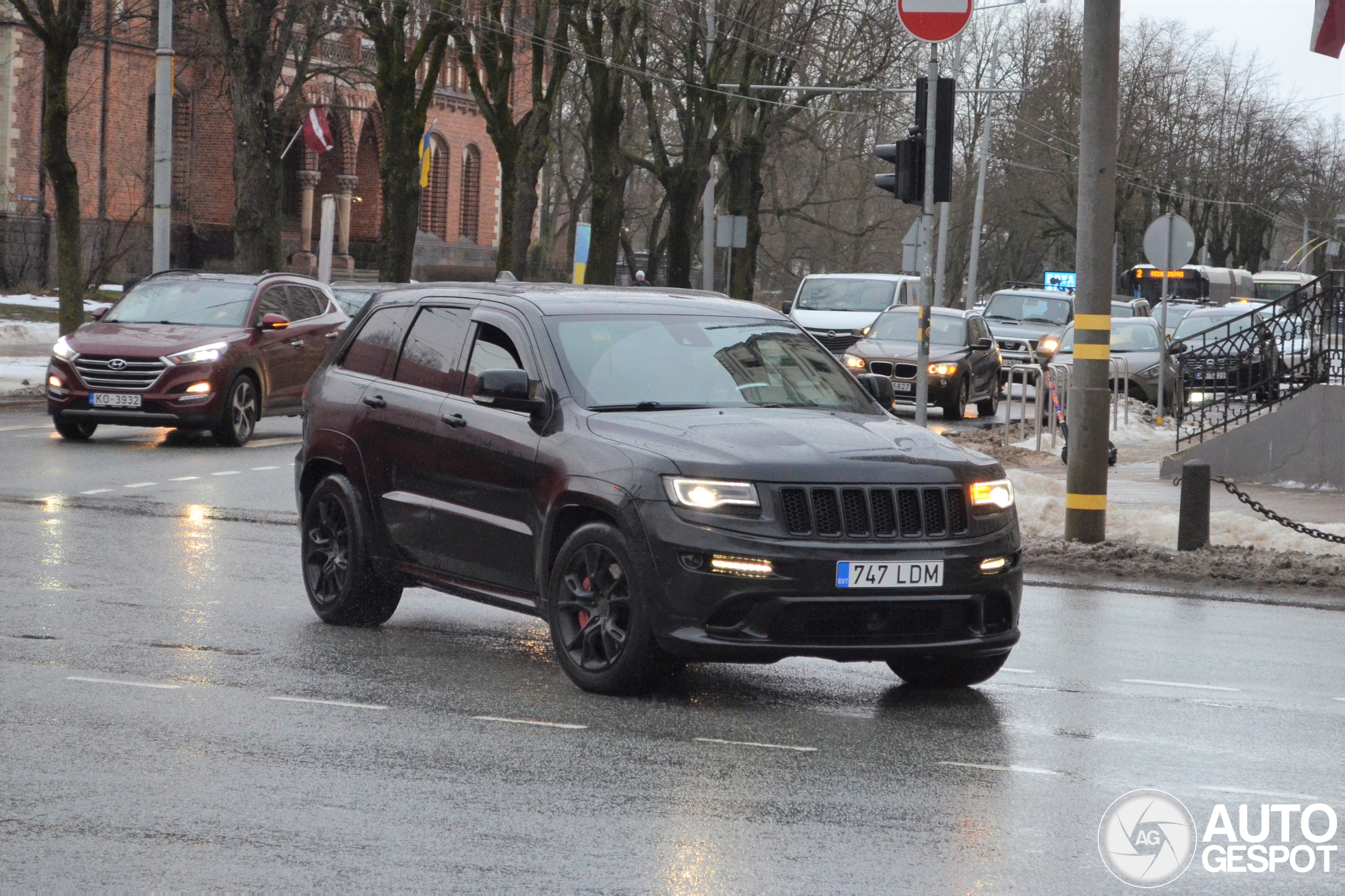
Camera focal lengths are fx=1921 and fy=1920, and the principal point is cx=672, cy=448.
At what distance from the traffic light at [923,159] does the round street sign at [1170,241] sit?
990 centimetres

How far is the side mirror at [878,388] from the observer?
29.4 ft

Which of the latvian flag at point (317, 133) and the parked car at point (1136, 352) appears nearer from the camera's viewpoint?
the parked car at point (1136, 352)

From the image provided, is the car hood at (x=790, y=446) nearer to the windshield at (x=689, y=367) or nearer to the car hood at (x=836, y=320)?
the windshield at (x=689, y=367)

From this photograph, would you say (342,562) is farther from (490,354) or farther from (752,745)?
(752,745)

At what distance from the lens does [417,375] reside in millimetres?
9062

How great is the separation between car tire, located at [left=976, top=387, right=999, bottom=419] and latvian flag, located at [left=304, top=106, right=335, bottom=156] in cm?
2008

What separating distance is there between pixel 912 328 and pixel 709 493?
73.8 ft

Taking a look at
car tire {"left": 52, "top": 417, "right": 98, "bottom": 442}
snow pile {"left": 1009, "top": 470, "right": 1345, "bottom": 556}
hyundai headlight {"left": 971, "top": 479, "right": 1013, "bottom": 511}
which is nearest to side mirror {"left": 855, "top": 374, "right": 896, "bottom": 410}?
hyundai headlight {"left": 971, "top": 479, "right": 1013, "bottom": 511}

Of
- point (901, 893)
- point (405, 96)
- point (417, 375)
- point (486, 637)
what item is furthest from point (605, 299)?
point (405, 96)

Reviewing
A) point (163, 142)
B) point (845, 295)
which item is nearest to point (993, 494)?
point (163, 142)

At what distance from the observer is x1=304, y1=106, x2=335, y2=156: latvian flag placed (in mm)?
44938

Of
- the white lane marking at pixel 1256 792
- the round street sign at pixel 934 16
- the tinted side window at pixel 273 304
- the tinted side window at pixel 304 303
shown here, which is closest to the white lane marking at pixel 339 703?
the white lane marking at pixel 1256 792

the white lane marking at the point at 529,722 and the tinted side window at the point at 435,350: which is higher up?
the tinted side window at the point at 435,350

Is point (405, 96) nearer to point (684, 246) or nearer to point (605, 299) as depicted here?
point (684, 246)
